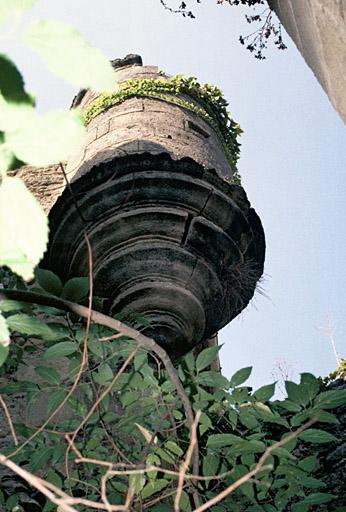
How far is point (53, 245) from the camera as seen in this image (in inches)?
216

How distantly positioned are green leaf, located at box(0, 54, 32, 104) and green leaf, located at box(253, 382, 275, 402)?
2151mm

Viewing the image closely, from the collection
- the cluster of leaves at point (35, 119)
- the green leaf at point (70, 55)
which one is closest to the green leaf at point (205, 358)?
the cluster of leaves at point (35, 119)

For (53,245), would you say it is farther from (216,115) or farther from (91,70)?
(91,70)

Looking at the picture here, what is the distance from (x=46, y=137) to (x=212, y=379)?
2081mm

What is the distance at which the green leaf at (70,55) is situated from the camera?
2.81ft

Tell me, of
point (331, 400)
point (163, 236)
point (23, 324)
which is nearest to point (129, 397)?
point (331, 400)

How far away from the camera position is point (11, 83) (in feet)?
3.06

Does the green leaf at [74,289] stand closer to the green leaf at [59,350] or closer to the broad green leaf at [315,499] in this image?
the green leaf at [59,350]

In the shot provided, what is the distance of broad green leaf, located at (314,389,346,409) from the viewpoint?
8.39 ft

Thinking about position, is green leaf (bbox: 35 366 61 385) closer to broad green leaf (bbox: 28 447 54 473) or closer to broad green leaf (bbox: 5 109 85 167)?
broad green leaf (bbox: 28 447 54 473)

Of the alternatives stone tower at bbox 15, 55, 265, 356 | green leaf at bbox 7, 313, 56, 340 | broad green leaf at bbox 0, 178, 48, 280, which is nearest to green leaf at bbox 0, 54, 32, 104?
broad green leaf at bbox 0, 178, 48, 280

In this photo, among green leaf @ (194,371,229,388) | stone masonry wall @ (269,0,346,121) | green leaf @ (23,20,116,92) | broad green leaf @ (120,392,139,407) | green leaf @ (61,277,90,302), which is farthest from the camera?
broad green leaf @ (120,392,139,407)

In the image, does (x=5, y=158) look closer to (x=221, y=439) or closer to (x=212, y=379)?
(x=221, y=439)

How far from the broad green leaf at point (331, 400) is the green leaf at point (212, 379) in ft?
1.36
